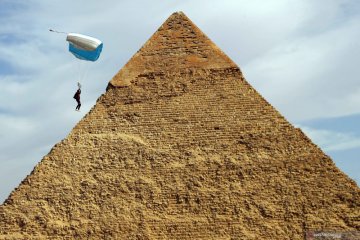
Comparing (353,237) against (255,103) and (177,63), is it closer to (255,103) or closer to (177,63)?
(255,103)

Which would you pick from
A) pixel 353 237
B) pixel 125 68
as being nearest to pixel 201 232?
pixel 353 237

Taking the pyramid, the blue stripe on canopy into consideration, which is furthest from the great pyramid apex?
the blue stripe on canopy

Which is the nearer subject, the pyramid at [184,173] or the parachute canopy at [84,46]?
the pyramid at [184,173]

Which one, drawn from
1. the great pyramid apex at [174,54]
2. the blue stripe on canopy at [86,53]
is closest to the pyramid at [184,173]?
the great pyramid apex at [174,54]

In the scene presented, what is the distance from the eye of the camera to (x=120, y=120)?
24219 millimetres

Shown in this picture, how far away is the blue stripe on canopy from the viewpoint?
24.7 meters

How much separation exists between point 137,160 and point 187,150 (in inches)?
54.4

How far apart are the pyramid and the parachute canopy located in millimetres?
1033

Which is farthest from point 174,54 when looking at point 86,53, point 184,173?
point 184,173

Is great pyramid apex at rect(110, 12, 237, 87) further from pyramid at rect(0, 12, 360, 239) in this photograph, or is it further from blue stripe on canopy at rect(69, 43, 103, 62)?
blue stripe on canopy at rect(69, 43, 103, 62)

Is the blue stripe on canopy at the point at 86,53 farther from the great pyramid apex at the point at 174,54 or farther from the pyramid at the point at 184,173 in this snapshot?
the pyramid at the point at 184,173

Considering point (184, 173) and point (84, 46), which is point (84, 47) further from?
point (184, 173)

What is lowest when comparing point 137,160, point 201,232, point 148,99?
point 201,232

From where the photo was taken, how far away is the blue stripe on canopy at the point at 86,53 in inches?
973
